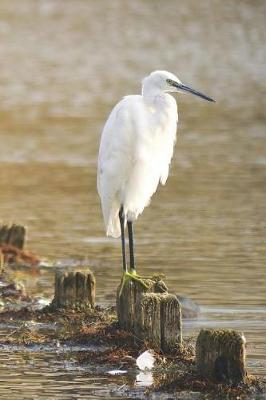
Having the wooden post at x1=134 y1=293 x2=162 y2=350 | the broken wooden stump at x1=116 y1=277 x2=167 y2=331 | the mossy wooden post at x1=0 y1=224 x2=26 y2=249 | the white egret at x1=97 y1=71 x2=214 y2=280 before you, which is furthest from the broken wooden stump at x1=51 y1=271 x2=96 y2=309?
the mossy wooden post at x1=0 y1=224 x2=26 y2=249

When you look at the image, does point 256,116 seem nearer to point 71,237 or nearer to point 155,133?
point 71,237

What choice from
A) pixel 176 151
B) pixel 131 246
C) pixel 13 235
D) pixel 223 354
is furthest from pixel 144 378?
pixel 176 151

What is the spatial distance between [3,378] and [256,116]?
2223 cm

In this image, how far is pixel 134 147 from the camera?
10.9 metres

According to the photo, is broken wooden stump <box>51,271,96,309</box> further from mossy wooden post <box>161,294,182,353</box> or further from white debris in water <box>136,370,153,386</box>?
white debris in water <box>136,370,153,386</box>

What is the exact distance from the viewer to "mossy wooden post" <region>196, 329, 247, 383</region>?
27.9ft

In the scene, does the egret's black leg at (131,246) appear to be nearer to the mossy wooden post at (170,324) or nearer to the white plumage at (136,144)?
the white plumage at (136,144)

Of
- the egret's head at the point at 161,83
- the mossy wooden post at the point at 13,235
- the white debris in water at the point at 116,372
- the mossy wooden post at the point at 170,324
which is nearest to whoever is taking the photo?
the white debris in water at the point at 116,372

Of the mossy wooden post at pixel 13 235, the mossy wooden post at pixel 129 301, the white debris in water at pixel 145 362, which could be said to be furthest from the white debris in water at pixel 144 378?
the mossy wooden post at pixel 13 235

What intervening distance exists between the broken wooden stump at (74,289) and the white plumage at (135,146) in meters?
0.42

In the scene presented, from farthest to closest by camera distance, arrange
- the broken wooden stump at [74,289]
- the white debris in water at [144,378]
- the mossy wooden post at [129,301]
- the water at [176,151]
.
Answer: the water at [176,151] → the broken wooden stump at [74,289] → the mossy wooden post at [129,301] → the white debris in water at [144,378]

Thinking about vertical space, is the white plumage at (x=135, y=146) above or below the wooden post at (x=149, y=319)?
above

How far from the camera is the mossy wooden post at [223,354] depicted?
27.9 ft

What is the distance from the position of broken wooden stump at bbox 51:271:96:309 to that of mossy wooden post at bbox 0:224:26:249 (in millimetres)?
3454
